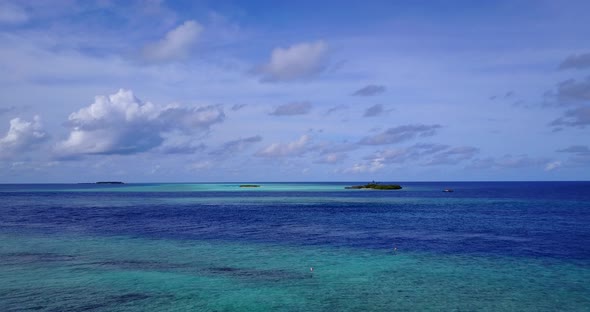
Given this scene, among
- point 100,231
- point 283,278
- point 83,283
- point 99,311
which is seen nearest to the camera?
point 99,311

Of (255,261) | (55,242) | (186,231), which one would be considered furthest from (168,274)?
(186,231)

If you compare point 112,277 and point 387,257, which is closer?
point 112,277

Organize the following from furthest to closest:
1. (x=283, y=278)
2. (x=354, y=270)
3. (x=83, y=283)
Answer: (x=354, y=270) < (x=283, y=278) < (x=83, y=283)

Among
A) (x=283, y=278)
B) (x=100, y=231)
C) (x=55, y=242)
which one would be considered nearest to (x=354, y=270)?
(x=283, y=278)

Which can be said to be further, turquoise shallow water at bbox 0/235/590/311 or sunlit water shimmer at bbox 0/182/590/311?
sunlit water shimmer at bbox 0/182/590/311

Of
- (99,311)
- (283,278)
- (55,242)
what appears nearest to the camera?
(99,311)

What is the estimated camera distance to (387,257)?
3878cm

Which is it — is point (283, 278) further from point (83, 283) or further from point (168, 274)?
point (83, 283)

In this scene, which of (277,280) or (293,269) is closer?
(277,280)

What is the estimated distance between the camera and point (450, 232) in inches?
2211

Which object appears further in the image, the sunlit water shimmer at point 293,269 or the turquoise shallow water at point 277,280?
the sunlit water shimmer at point 293,269

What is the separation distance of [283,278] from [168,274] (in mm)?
8201

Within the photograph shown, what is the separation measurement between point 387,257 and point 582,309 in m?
16.4

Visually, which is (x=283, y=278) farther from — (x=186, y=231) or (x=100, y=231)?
(x=100, y=231)
